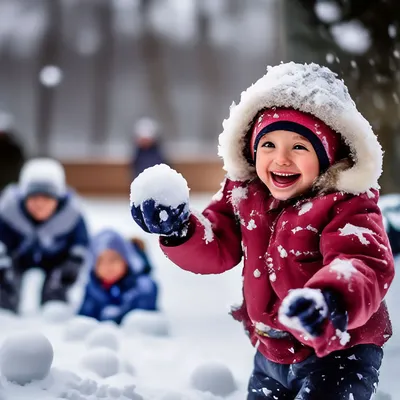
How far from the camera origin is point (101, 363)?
6.63ft

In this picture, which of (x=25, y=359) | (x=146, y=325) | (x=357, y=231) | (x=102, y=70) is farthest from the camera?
(x=102, y=70)

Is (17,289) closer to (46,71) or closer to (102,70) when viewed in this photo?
(46,71)

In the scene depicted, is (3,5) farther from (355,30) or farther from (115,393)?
(115,393)

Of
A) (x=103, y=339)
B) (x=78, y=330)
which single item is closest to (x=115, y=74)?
(x=78, y=330)

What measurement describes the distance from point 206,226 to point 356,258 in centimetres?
44

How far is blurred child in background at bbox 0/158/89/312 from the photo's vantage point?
3.79m

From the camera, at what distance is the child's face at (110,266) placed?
3.52 metres

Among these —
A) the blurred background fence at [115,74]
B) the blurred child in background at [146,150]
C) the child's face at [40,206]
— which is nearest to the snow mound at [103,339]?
the child's face at [40,206]

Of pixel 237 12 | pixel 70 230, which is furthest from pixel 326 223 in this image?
pixel 237 12

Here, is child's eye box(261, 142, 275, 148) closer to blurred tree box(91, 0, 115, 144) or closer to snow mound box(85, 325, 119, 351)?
snow mound box(85, 325, 119, 351)

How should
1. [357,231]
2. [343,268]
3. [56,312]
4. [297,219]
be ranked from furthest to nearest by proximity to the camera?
[56,312], [297,219], [357,231], [343,268]

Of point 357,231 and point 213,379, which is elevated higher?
point 357,231

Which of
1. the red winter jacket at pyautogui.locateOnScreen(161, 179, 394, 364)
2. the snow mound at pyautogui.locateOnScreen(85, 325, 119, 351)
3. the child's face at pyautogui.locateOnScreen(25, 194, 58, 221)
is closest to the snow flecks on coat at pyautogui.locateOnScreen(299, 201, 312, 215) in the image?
the red winter jacket at pyautogui.locateOnScreen(161, 179, 394, 364)

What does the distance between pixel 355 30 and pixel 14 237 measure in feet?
7.94
